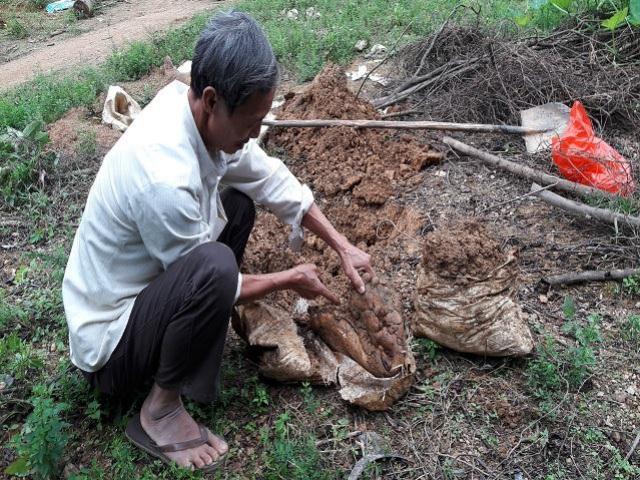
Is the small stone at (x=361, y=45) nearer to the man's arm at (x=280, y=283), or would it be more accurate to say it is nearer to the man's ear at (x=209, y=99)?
the man's arm at (x=280, y=283)

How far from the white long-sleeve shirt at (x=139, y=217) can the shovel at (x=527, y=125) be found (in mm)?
1708

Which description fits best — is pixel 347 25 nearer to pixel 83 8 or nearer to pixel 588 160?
pixel 588 160

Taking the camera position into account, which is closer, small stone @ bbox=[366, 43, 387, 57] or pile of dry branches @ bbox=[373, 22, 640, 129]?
pile of dry branches @ bbox=[373, 22, 640, 129]

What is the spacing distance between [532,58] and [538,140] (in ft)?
2.63

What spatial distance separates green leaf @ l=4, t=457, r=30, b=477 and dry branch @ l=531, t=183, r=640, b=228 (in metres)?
2.60

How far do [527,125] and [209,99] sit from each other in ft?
8.41

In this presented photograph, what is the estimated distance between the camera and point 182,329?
2.12m

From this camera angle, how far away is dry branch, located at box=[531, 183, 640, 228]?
3.04 m

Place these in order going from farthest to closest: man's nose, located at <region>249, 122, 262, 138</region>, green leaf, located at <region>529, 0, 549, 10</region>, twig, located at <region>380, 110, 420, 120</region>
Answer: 1. green leaf, located at <region>529, 0, 549, 10</region>
2. twig, located at <region>380, 110, 420, 120</region>
3. man's nose, located at <region>249, 122, 262, 138</region>

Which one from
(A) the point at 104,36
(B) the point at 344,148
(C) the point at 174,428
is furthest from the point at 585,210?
(A) the point at 104,36

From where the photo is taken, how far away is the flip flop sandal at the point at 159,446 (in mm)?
2311

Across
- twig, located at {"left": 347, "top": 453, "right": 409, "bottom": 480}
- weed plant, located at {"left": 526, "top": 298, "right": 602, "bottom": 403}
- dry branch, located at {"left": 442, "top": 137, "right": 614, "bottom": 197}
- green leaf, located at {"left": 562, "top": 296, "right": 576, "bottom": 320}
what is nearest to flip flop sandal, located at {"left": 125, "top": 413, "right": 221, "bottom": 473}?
twig, located at {"left": 347, "top": 453, "right": 409, "bottom": 480}

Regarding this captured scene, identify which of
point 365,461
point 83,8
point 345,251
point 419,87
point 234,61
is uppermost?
point 234,61

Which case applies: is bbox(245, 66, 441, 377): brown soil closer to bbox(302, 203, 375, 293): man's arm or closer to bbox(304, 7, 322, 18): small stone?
bbox(302, 203, 375, 293): man's arm
